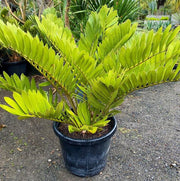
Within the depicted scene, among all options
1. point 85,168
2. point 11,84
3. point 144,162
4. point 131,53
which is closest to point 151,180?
point 144,162

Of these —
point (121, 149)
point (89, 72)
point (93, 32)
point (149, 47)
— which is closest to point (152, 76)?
point (149, 47)

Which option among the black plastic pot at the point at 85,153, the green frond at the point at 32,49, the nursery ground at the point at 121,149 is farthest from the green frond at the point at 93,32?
the nursery ground at the point at 121,149

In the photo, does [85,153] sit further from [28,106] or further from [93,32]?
[93,32]

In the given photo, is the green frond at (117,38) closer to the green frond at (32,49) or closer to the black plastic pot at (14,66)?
the green frond at (32,49)

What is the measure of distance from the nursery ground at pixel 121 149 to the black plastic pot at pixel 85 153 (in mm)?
84

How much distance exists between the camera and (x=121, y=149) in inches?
84.1

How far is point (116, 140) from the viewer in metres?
2.27

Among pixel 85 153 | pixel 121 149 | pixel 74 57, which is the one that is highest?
pixel 74 57

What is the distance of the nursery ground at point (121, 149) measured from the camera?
1.83 m

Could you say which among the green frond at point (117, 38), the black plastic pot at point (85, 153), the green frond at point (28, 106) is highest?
the green frond at point (117, 38)

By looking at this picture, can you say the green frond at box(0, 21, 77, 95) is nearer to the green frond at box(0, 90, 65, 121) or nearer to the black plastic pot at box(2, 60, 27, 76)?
the green frond at box(0, 90, 65, 121)

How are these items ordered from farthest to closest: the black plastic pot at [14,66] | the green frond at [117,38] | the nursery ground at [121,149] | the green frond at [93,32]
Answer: the black plastic pot at [14,66] < the nursery ground at [121,149] < the green frond at [93,32] < the green frond at [117,38]

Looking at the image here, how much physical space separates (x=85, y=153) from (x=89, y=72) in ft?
2.11

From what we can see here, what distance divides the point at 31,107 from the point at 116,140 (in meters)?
1.30
